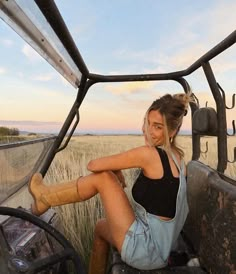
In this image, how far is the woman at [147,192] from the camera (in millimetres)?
2320

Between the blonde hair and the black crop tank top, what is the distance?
4.2 inches

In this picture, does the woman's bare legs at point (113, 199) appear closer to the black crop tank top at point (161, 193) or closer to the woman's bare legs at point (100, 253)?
the black crop tank top at point (161, 193)

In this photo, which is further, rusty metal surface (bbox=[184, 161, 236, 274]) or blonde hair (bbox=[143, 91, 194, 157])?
blonde hair (bbox=[143, 91, 194, 157])

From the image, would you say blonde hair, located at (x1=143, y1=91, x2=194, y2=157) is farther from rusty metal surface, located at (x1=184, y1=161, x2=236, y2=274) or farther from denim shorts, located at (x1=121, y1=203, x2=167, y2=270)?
denim shorts, located at (x1=121, y1=203, x2=167, y2=270)

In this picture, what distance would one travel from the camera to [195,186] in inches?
103

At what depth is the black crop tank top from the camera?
2.35 m

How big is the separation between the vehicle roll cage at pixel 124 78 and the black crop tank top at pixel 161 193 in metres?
0.26

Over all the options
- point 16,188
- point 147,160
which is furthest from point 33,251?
point 147,160

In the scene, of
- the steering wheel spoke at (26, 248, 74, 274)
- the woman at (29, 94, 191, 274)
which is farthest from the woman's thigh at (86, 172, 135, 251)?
the steering wheel spoke at (26, 248, 74, 274)

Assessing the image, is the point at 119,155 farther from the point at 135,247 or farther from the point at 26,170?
the point at 26,170

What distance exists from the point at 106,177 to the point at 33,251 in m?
0.57

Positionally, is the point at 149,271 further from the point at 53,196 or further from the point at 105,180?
the point at 53,196

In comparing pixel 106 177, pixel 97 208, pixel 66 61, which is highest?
pixel 66 61

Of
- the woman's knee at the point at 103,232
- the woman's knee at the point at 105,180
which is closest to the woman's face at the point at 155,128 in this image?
the woman's knee at the point at 105,180
